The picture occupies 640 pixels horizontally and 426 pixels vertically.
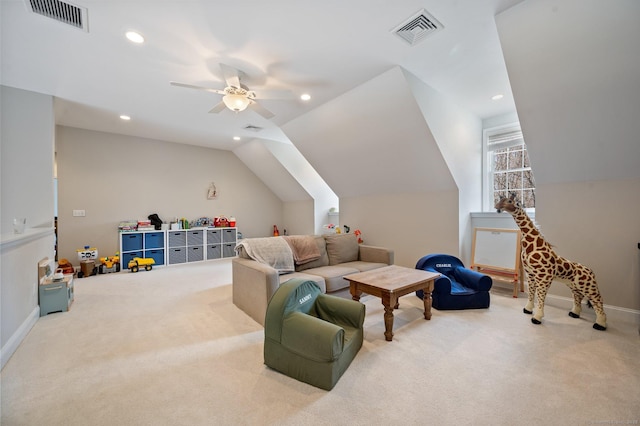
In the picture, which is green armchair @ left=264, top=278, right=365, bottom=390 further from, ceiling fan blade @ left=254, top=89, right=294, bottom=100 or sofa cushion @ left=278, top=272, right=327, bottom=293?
ceiling fan blade @ left=254, top=89, right=294, bottom=100

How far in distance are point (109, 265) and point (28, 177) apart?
2.26 metres

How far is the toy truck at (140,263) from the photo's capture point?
5148mm

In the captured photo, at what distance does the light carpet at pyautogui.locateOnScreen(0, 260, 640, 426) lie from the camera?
1.55 m

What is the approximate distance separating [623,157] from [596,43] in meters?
1.41

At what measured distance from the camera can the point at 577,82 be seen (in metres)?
2.52

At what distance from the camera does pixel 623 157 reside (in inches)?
112

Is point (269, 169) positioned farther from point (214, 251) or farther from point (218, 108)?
point (218, 108)

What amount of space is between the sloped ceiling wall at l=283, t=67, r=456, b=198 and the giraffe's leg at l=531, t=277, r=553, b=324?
177 centimetres

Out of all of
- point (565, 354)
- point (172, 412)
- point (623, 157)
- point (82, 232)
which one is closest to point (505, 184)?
point (623, 157)

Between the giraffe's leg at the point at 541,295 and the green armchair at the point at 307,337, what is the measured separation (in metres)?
1.99

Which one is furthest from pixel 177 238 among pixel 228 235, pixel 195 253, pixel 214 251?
pixel 228 235

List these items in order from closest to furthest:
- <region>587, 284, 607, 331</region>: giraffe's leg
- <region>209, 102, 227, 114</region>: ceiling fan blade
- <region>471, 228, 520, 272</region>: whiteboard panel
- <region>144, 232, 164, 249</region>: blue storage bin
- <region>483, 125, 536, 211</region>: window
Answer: <region>587, 284, 607, 331</region>: giraffe's leg → <region>209, 102, 227, 114</region>: ceiling fan blade → <region>471, 228, 520, 272</region>: whiteboard panel → <region>483, 125, 536, 211</region>: window → <region>144, 232, 164, 249</region>: blue storage bin

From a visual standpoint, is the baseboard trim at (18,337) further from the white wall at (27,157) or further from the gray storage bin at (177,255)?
the gray storage bin at (177,255)

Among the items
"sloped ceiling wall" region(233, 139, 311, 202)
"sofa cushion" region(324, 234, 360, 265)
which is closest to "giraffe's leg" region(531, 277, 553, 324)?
"sofa cushion" region(324, 234, 360, 265)
